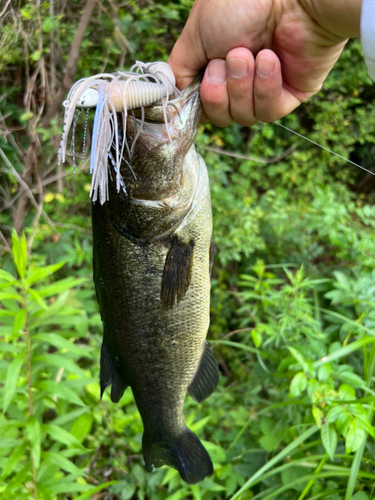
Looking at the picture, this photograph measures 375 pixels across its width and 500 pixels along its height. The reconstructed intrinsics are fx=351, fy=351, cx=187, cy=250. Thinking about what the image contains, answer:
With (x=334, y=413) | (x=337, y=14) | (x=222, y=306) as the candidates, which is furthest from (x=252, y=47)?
(x=222, y=306)

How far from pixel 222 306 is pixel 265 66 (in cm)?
207

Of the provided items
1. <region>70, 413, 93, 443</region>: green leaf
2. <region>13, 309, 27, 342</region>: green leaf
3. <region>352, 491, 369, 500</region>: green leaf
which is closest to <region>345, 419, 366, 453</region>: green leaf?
<region>352, 491, 369, 500</region>: green leaf

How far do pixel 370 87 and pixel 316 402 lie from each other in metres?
3.93

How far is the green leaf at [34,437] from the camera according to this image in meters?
1.09

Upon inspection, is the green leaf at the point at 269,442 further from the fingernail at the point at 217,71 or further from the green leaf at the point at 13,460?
the fingernail at the point at 217,71

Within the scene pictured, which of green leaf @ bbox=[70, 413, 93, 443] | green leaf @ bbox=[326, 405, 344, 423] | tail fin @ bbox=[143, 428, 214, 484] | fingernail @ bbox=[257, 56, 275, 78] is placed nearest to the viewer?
fingernail @ bbox=[257, 56, 275, 78]

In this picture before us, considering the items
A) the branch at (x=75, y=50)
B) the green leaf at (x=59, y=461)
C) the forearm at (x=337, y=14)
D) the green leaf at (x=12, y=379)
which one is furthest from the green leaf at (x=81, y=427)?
the branch at (x=75, y=50)

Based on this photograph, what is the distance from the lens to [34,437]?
1128 mm

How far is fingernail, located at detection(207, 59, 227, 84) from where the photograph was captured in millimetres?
1075

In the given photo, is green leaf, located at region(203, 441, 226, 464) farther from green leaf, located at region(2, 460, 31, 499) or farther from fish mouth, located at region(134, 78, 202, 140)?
fish mouth, located at region(134, 78, 202, 140)

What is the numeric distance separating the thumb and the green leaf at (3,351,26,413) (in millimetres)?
1057

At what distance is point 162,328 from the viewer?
3.74 feet

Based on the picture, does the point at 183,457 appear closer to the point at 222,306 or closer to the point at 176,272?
the point at 176,272

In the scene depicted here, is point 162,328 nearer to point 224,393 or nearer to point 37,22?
point 224,393
